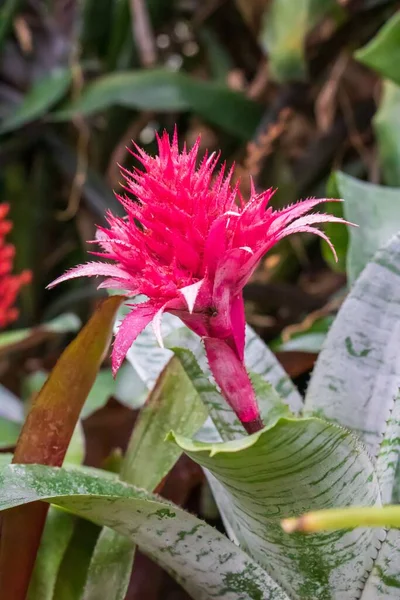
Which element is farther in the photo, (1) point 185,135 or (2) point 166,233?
(1) point 185,135

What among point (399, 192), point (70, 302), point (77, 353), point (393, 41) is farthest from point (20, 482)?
point (70, 302)

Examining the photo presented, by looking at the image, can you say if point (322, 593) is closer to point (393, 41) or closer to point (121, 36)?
point (393, 41)

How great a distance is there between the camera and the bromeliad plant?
0.76 feet

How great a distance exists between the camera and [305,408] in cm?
35

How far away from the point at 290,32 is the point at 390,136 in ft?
0.80

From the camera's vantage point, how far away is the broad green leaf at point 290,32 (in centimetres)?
82

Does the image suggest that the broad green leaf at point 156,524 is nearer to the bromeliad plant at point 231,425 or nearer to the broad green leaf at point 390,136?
the bromeliad plant at point 231,425

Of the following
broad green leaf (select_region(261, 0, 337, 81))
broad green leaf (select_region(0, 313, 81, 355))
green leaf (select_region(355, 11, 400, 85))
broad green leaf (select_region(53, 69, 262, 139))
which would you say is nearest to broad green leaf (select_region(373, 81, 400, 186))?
green leaf (select_region(355, 11, 400, 85))

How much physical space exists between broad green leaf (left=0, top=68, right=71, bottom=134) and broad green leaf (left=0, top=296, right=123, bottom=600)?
2.58 feet

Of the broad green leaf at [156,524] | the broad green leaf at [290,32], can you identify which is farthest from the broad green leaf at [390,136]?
the broad green leaf at [156,524]

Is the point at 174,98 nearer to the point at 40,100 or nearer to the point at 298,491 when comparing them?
the point at 40,100

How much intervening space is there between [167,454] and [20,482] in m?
0.10

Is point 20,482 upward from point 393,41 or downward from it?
downward

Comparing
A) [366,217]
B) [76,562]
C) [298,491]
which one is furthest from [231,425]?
[366,217]
